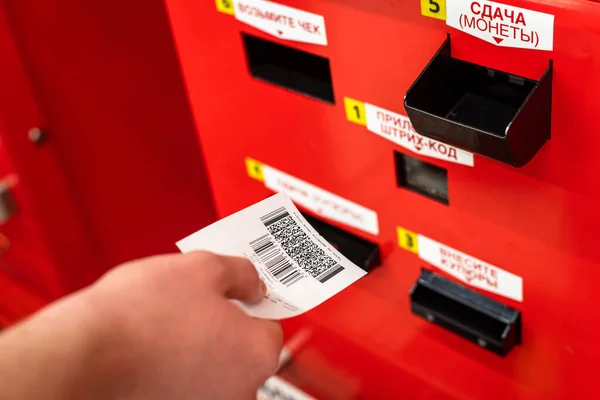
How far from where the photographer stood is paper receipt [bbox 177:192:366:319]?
868 millimetres

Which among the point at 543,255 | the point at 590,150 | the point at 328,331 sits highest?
the point at 590,150

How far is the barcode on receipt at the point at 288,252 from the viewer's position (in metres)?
0.89

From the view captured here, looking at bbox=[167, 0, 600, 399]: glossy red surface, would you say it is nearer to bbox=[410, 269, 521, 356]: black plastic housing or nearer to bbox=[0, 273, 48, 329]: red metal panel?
bbox=[410, 269, 521, 356]: black plastic housing

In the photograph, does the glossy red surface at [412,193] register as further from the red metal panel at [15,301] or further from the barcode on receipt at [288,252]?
the red metal panel at [15,301]

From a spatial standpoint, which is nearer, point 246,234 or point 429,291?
point 246,234

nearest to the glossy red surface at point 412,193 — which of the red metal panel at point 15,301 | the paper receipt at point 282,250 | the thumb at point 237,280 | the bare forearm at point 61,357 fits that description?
the paper receipt at point 282,250

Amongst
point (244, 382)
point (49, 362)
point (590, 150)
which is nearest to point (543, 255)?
point (590, 150)

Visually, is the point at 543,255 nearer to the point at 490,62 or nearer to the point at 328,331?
the point at 490,62

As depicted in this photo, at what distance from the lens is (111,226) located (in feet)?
5.23

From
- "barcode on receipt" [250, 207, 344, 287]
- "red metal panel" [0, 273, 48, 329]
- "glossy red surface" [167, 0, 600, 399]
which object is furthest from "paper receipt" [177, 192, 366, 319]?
"red metal panel" [0, 273, 48, 329]

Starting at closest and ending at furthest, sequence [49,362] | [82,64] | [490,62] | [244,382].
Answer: [49,362]
[244,382]
[490,62]
[82,64]

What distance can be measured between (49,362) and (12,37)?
888 millimetres

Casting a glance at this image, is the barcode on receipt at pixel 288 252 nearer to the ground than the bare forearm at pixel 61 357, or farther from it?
nearer to the ground

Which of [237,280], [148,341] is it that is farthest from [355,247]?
[148,341]
